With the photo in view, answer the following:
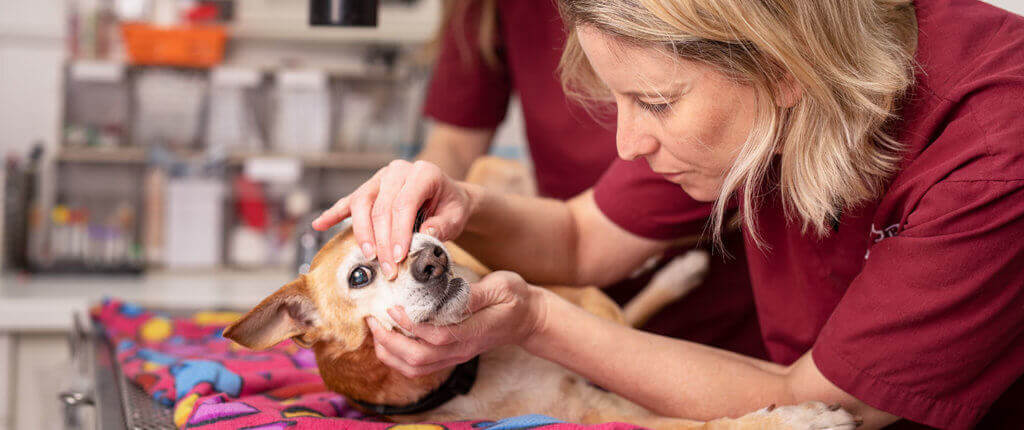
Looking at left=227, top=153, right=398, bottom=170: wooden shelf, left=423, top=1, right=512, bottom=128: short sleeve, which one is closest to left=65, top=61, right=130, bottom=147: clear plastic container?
left=227, top=153, right=398, bottom=170: wooden shelf

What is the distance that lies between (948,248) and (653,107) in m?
0.34

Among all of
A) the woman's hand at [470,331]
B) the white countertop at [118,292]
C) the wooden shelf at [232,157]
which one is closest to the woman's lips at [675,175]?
the woman's hand at [470,331]

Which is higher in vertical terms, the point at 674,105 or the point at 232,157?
the point at 674,105

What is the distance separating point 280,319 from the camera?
122cm

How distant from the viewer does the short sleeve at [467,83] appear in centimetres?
185

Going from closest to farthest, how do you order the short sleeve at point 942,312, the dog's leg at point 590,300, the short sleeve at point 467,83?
the short sleeve at point 942,312 < the dog's leg at point 590,300 < the short sleeve at point 467,83

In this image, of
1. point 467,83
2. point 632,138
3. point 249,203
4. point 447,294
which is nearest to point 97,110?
point 249,203

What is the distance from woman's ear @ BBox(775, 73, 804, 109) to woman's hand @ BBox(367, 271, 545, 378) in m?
0.37

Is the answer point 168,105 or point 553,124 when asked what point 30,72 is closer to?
point 168,105

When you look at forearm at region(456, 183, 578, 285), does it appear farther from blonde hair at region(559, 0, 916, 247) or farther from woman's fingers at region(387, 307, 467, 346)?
blonde hair at region(559, 0, 916, 247)

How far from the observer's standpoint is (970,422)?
3.04ft

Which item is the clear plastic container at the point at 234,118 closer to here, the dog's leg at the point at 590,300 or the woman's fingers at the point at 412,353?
the dog's leg at the point at 590,300

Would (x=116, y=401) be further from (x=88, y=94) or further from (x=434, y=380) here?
(x=88, y=94)

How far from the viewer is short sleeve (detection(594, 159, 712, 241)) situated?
1.31m
